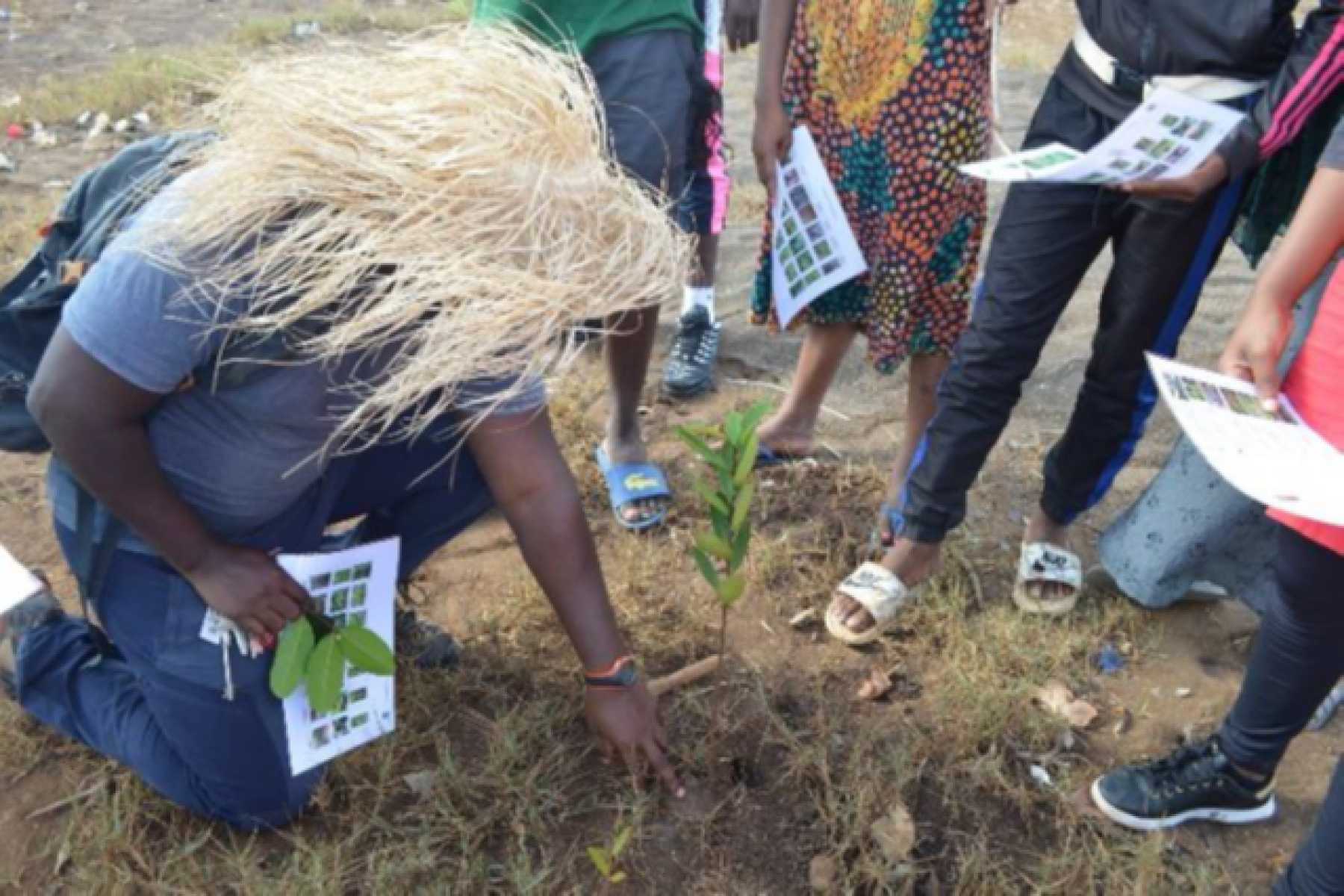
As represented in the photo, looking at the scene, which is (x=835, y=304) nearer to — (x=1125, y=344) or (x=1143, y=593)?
(x=1125, y=344)

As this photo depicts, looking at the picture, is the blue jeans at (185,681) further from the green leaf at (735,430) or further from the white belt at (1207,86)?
the white belt at (1207,86)

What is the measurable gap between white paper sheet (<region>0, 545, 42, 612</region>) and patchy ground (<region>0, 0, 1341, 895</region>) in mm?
647

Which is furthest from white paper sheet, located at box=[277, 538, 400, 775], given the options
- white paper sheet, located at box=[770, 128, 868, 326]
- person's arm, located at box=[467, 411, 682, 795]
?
white paper sheet, located at box=[770, 128, 868, 326]

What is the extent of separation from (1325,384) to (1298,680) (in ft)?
1.50

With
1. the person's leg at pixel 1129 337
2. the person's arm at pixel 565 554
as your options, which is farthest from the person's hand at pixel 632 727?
the person's leg at pixel 1129 337

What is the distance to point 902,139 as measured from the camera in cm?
219

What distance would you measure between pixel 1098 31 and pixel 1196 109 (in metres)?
0.29

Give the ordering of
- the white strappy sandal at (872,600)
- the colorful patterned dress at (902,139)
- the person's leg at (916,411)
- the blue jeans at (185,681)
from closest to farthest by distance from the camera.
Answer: the blue jeans at (185,681) < the colorful patterned dress at (902,139) < the white strappy sandal at (872,600) < the person's leg at (916,411)

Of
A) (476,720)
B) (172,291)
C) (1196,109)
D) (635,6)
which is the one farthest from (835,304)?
(172,291)

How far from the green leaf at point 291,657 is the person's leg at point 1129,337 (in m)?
1.47

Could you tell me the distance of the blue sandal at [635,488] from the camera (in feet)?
8.41

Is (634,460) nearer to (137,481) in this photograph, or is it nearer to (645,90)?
(645,90)

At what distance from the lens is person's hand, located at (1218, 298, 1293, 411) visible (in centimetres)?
156

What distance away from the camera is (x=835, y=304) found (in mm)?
2494
